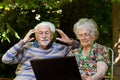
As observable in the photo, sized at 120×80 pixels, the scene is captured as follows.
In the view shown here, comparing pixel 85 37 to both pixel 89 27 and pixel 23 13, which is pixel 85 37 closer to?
pixel 89 27

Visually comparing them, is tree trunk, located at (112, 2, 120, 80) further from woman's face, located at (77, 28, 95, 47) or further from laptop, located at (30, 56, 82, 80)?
laptop, located at (30, 56, 82, 80)

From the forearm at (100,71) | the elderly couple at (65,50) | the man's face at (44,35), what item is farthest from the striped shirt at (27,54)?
the forearm at (100,71)

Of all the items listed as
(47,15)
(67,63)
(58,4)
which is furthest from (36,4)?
(67,63)

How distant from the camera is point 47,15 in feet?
23.3

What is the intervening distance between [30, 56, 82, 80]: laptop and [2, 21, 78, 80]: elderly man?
0.85m

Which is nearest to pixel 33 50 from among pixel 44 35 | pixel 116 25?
pixel 44 35

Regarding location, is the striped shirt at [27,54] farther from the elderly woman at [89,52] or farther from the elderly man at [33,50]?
the elderly woman at [89,52]

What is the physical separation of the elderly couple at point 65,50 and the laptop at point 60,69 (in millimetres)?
404

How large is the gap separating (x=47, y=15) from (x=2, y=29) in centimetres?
106

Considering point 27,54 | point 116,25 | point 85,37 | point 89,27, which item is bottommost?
point 27,54

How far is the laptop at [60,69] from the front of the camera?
157 inches

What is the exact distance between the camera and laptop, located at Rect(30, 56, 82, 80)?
13.1 ft

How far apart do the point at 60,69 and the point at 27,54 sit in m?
1.09

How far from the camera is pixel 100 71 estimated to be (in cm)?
437
